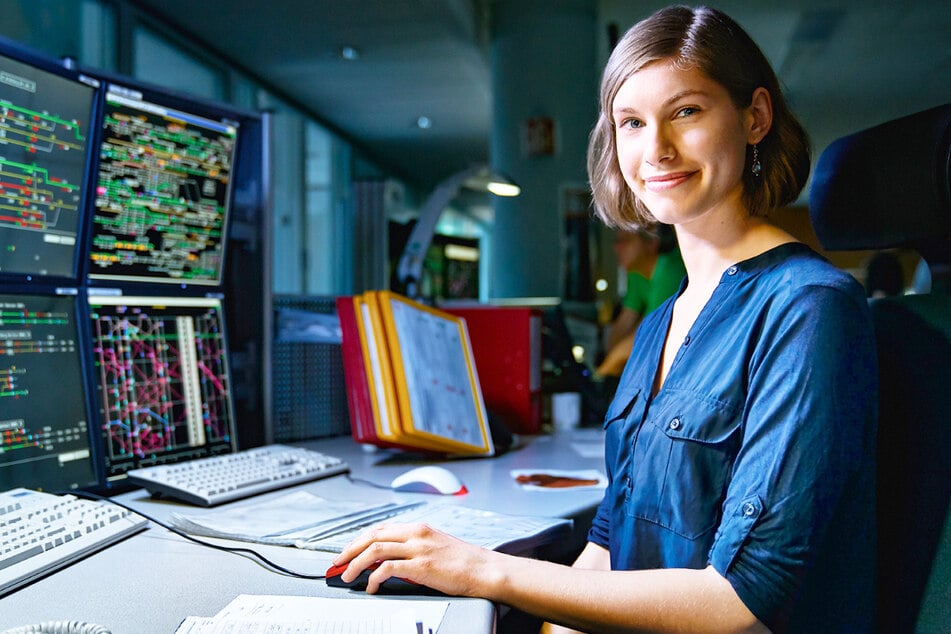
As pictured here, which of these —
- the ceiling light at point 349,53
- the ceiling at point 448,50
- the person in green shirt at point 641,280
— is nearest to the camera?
the person in green shirt at point 641,280

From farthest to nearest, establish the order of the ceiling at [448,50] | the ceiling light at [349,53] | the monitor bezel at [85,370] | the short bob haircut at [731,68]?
the ceiling light at [349,53] < the ceiling at [448,50] < the monitor bezel at [85,370] < the short bob haircut at [731,68]

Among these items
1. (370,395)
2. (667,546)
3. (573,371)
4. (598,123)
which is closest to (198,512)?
(370,395)

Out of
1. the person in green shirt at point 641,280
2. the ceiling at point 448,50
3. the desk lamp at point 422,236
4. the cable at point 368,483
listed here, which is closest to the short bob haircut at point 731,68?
the cable at point 368,483

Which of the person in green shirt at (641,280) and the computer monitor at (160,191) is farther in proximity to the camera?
the person in green shirt at (641,280)

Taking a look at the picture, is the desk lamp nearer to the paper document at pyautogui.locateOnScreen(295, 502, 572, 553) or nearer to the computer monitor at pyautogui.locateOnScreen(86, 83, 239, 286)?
the computer monitor at pyautogui.locateOnScreen(86, 83, 239, 286)

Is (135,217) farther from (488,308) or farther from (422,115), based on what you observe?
(422,115)

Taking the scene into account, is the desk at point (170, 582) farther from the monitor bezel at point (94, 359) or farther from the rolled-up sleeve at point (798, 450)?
the rolled-up sleeve at point (798, 450)

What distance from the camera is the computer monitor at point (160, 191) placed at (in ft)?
4.11

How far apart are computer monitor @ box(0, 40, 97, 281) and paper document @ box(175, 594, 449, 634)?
70cm

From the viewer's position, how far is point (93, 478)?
1.17 metres

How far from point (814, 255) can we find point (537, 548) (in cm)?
51

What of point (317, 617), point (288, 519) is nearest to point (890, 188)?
point (317, 617)

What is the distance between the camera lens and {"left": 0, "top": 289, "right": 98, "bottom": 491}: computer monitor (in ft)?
3.51

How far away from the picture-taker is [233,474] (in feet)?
3.97
